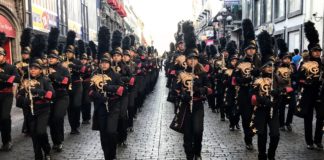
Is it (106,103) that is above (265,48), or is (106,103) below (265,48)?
below

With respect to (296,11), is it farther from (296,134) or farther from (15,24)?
(15,24)

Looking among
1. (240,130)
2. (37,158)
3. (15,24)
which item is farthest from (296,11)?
(37,158)

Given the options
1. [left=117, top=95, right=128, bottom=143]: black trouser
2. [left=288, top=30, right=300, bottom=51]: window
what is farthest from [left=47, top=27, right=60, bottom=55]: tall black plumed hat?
[left=288, top=30, right=300, bottom=51]: window

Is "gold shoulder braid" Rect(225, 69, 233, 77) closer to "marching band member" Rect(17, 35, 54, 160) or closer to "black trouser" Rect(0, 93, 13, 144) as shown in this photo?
"marching band member" Rect(17, 35, 54, 160)

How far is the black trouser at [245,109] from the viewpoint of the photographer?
8578mm

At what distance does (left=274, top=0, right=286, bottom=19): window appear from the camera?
24.3 m

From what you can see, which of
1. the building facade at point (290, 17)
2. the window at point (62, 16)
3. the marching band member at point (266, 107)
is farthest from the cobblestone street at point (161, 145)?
the window at point (62, 16)

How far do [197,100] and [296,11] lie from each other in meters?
16.1

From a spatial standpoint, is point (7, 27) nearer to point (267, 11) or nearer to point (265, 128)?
point (265, 128)

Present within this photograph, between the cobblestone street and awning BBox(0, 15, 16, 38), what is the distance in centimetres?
915

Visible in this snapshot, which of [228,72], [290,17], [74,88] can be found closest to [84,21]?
[290,17]

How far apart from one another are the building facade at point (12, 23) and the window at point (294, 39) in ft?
47.9

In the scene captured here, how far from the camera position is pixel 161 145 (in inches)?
356

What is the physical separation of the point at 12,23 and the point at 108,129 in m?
16.1
